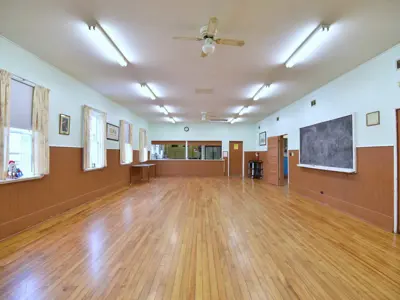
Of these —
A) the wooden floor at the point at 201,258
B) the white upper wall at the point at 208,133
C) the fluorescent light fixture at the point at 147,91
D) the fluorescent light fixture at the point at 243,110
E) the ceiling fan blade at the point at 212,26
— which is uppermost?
the fluorescent light fixture at the point at 243,110

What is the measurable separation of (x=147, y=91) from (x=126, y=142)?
3.07 m

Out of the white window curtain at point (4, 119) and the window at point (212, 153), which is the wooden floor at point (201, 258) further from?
the window at point (212, 153)

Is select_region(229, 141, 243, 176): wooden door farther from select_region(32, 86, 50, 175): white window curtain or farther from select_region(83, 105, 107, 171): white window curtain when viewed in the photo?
select_region(32, 86, 50, 175): white window curtain

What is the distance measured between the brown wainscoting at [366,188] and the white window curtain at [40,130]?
5989 millimetres

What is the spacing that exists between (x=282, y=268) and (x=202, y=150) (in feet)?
32.5

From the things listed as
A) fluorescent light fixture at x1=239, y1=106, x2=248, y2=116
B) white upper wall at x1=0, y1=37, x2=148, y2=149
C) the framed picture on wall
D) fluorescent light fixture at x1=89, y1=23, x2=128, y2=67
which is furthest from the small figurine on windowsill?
the framed picture on wall

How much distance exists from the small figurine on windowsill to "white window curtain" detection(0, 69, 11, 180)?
304mm

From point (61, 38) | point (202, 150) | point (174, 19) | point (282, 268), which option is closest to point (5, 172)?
point (61, 38)

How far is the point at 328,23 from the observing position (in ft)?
8.93

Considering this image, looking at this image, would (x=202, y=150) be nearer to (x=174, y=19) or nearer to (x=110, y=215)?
(x=110, y=215)

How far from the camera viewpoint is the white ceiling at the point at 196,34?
2.46 meters

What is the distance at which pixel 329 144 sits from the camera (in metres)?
5.00

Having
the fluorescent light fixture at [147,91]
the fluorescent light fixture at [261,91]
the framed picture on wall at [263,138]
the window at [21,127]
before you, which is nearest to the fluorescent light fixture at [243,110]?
the fluorescent light fixture at [261,91]

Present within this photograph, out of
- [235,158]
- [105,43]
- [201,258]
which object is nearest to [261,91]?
[105,43]
